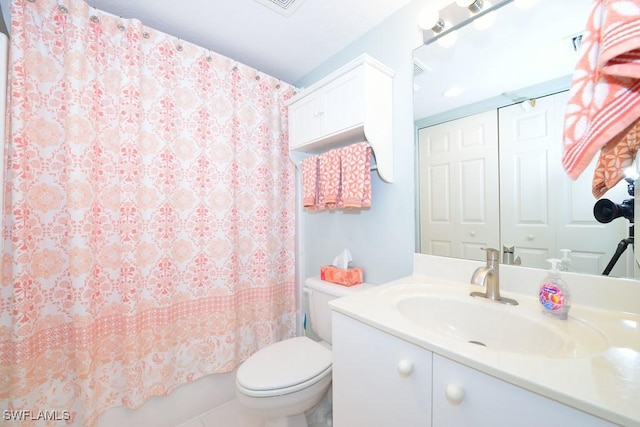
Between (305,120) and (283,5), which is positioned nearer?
(283,5)

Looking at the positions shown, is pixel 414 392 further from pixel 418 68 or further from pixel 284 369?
pixel 418 68

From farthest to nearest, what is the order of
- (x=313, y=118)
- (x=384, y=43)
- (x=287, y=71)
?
(x=287, y=71) < (x=313, y=118) < (x=384, y=43)

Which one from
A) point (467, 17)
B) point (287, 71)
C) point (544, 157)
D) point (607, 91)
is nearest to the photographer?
point (607, 91)

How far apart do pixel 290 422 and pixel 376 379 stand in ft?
2.37

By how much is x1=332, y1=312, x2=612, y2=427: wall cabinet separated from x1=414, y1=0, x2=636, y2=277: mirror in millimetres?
617

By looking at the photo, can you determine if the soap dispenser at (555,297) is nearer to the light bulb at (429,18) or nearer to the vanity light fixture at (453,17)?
the vanity light fixture at (453,17)

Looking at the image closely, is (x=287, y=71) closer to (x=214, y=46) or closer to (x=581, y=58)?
(x=214, y=46)

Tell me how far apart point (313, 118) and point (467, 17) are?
86 centimetres

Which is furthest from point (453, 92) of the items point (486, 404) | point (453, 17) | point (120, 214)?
point (120, 214)

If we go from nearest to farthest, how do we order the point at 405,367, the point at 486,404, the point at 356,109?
the point at 486,404 < the point at 405,367 < the point at 356,109

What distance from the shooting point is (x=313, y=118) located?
1507 millimetres

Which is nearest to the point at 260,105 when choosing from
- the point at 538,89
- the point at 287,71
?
the point at 287,71

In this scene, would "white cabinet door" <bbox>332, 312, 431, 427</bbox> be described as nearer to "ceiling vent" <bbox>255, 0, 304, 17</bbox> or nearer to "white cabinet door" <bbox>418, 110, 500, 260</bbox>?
"white cabinet door" <bbox>418, 110, 500, 260</bbox>

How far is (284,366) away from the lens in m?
1.18
